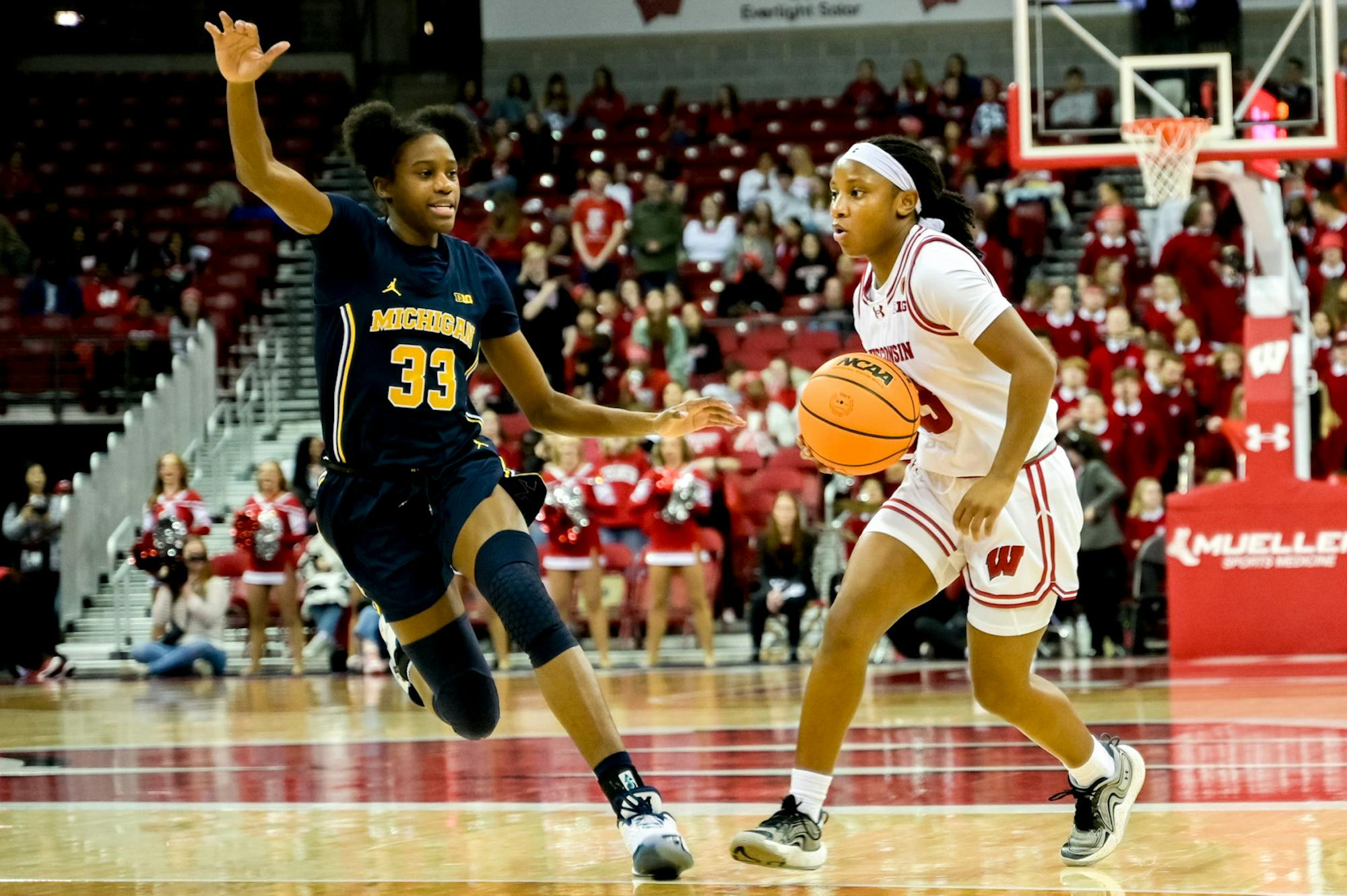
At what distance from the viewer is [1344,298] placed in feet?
42.6

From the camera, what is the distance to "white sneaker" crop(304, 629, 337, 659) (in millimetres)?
13045

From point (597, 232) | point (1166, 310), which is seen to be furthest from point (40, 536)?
point (1166, 310)

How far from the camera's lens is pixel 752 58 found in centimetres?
2228

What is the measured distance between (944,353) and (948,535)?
46cm

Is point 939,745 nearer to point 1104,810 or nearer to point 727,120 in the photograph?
point 1104,810

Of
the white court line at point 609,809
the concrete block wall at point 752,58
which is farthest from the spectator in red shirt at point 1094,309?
the white court line at point 609,809

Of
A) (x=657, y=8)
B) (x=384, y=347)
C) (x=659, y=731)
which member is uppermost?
(x=657, y=8)

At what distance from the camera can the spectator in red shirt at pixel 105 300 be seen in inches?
683

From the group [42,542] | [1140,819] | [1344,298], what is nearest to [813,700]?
[1140,819]

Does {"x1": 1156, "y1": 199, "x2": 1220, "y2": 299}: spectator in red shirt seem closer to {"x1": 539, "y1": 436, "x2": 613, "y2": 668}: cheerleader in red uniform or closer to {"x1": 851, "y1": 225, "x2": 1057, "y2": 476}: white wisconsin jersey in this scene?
{"x1": 539, "y1": 436, "x2": 613, "y2": 668}: cheerleader in red uniform

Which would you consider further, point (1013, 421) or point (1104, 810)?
point (1104, 810)

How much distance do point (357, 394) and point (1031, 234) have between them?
12.5 meters

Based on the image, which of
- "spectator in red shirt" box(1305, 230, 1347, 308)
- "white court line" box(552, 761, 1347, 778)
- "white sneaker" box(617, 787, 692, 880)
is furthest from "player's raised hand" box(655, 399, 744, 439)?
"spectator in red shirt" box(1305, 230, 1347, 308)

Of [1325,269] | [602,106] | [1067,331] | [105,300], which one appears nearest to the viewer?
[1067,331]
